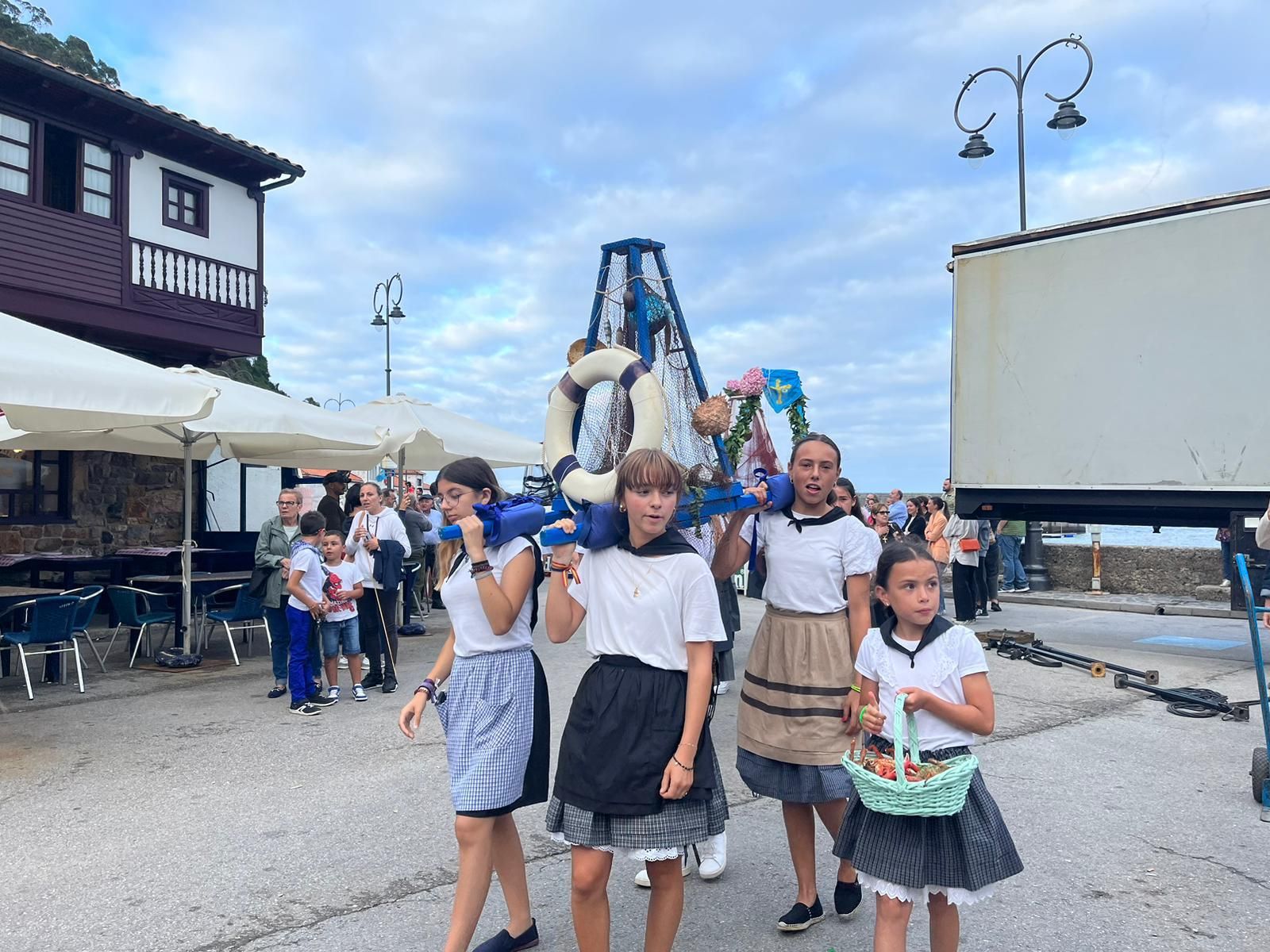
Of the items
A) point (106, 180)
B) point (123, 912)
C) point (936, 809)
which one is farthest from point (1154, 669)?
point (106, 180)

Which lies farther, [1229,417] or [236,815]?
[1229,417]

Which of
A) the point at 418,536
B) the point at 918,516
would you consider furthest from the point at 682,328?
the point at 918,516

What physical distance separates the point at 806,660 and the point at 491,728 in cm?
114

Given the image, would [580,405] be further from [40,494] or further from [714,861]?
[40,494]

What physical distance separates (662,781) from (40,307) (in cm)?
1420

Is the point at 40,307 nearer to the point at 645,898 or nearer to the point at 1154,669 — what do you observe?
the point at 645,898

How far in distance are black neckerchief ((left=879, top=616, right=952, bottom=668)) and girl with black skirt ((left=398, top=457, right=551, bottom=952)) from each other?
113 cm

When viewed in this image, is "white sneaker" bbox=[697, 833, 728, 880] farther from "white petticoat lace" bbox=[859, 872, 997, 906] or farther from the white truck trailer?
the white truck trailer

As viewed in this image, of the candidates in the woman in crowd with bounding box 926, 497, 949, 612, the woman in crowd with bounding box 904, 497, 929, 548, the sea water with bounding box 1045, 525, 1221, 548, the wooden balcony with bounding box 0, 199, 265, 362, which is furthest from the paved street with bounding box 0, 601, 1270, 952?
the wooden balcony with bounding box 0, 199, 265, 362

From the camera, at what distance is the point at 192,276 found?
51.6 feet

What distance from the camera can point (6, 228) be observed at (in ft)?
43.5

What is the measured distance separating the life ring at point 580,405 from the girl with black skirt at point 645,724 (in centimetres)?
42

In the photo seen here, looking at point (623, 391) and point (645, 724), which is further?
point (623, 391)

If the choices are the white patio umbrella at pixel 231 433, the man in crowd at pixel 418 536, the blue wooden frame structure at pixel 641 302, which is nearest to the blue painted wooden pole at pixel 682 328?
the blue wooden frame structure at pixel 641 302
